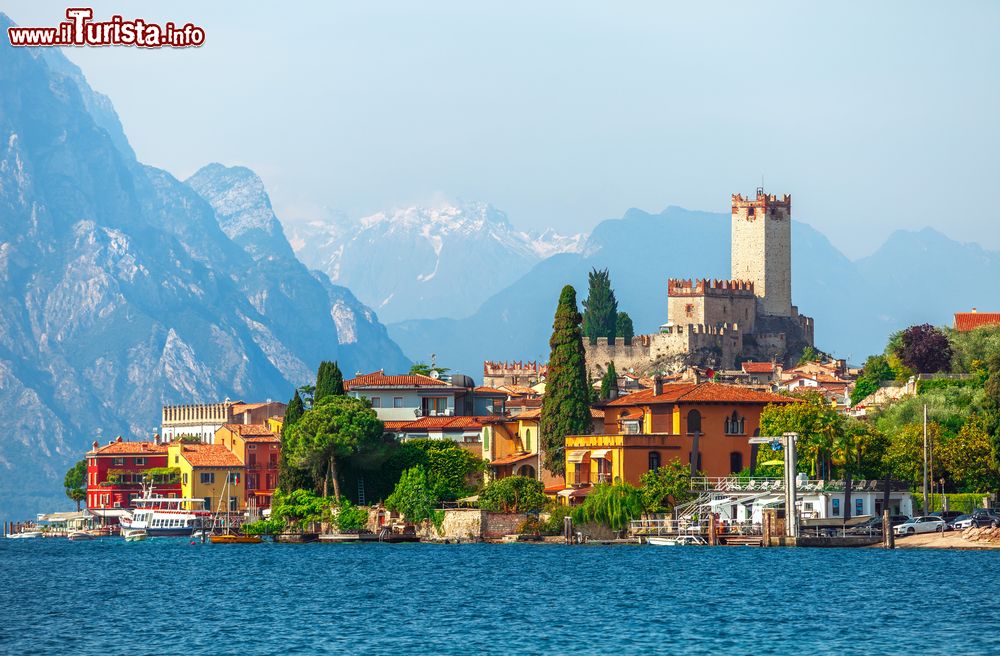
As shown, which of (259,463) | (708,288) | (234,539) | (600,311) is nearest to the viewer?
(234,539)

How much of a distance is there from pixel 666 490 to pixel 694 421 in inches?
271

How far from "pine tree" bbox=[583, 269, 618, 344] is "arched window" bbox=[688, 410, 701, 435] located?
76575 millimetres

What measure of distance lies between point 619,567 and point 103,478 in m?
91.2

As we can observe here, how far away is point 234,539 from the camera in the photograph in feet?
357

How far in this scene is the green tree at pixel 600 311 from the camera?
170m

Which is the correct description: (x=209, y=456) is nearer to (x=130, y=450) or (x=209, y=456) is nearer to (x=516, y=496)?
(x=130, y=450)

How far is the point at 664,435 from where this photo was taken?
9138 cm

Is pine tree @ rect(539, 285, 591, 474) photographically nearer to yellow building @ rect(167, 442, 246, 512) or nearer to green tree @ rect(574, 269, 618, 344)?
→ yellow building @ rect(167, 442, 246, 512)

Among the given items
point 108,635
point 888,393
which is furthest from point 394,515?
point 108,635

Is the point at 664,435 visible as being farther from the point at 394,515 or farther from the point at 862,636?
the point at 862,636

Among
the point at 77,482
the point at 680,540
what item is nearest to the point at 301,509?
the point at 680,540

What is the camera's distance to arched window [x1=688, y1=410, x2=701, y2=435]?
3644 inches

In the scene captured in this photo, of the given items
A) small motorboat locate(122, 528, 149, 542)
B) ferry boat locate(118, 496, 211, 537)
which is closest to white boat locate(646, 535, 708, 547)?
ferry boat locate(118, 496, 211, 537)

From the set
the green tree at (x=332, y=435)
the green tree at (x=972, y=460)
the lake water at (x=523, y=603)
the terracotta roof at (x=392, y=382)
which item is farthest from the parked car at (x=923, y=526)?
the terracotta roof at (x=392, y=382)
